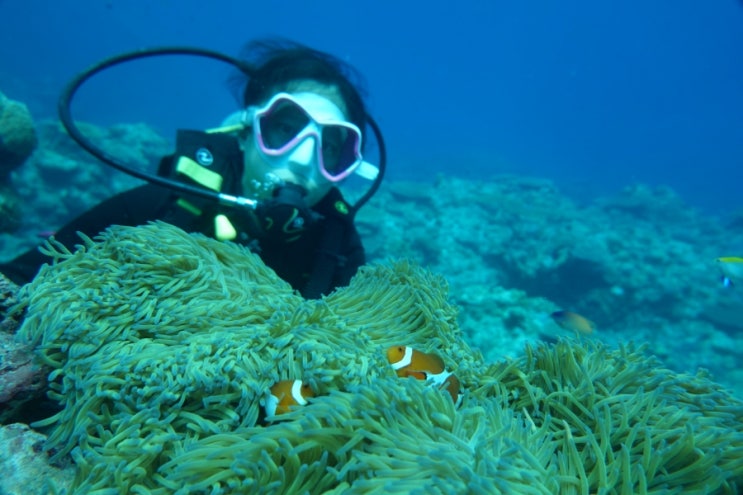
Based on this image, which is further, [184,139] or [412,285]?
[184,139]

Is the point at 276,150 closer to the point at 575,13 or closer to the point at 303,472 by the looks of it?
the point at 303,472

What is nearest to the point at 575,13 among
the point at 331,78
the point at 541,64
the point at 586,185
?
the point at 541,64

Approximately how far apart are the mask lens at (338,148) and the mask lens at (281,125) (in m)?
0.18

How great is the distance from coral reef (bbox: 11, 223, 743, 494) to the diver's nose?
1222mm

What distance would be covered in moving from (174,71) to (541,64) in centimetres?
7448

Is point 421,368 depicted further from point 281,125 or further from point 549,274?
point 549,274

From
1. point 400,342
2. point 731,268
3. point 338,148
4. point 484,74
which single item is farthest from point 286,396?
point 484,74

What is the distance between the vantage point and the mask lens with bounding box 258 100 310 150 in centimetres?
274

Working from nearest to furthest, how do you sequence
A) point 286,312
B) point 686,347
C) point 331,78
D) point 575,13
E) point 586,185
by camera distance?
point 286,312 < point 331,78 < point 686,347 < point 586,185 < point 575,13

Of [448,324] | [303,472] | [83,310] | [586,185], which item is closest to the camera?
[303,472]

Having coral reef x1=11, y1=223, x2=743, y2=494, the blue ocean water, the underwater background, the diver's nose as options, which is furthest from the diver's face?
the blue ocean water

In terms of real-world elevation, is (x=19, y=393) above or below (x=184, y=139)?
below

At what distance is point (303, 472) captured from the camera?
3.03ft

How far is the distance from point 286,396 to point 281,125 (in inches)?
83.4
